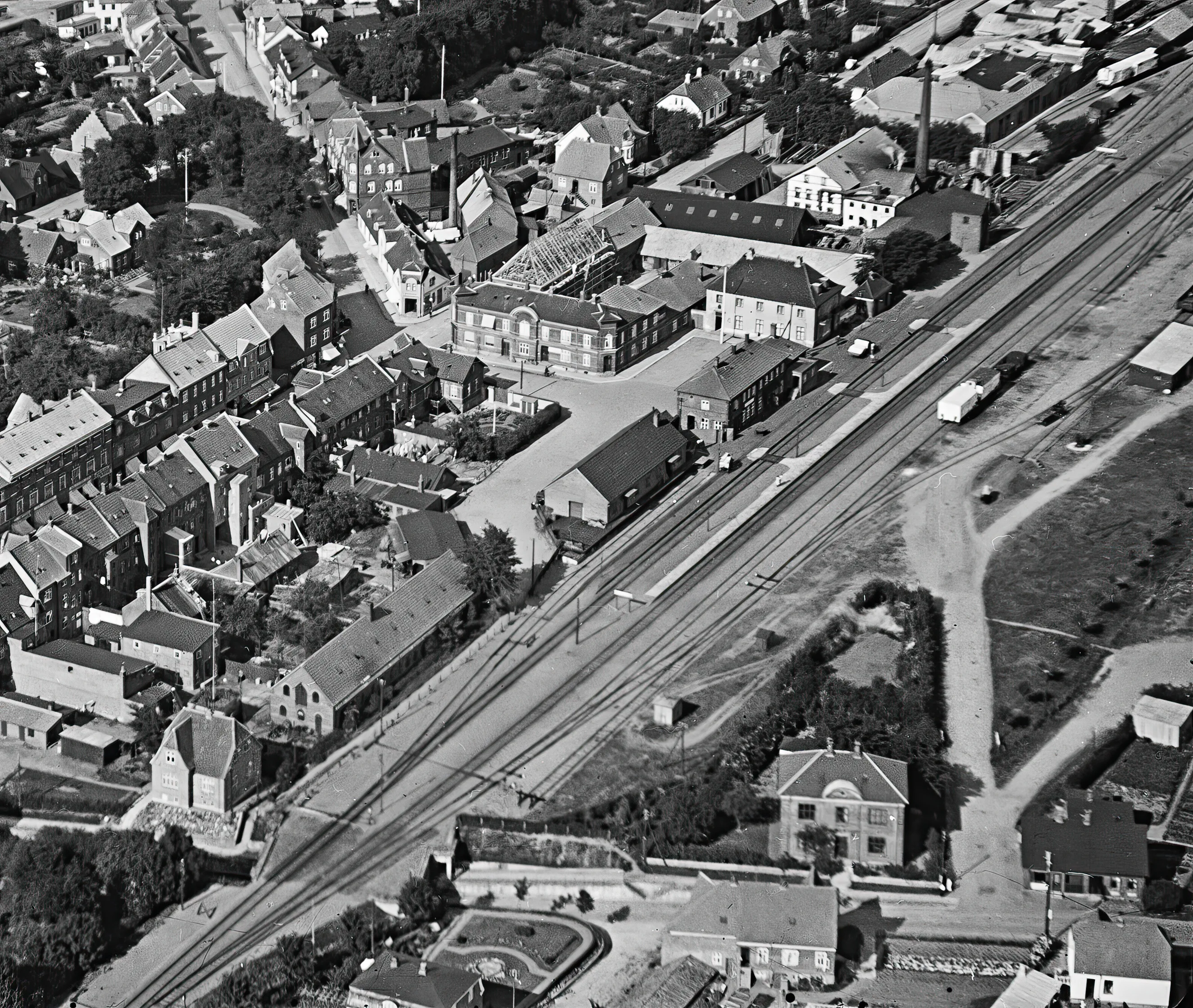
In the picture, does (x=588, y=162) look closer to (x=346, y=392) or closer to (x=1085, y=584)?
(x=346, y=392)

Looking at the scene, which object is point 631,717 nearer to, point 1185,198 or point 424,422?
point 424,422

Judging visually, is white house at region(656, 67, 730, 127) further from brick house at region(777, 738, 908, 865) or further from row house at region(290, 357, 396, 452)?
brick house at region(777, 738, 908, 865)

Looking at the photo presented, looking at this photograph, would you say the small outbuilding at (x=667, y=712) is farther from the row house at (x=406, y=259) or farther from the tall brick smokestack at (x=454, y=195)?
the tall brick smokestack at (x=454, y=195)

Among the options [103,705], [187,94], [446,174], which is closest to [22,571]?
[103,705]

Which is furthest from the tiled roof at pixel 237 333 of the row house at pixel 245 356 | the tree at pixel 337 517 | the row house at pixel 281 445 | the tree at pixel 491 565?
the tree at pixel 491 565

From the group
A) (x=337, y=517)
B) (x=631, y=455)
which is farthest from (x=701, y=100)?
(x=337, y=517)

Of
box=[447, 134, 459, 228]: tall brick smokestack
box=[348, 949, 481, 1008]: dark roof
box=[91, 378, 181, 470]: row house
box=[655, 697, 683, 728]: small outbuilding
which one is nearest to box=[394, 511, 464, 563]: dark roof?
box=[91, 378, 181, 470]: row house
